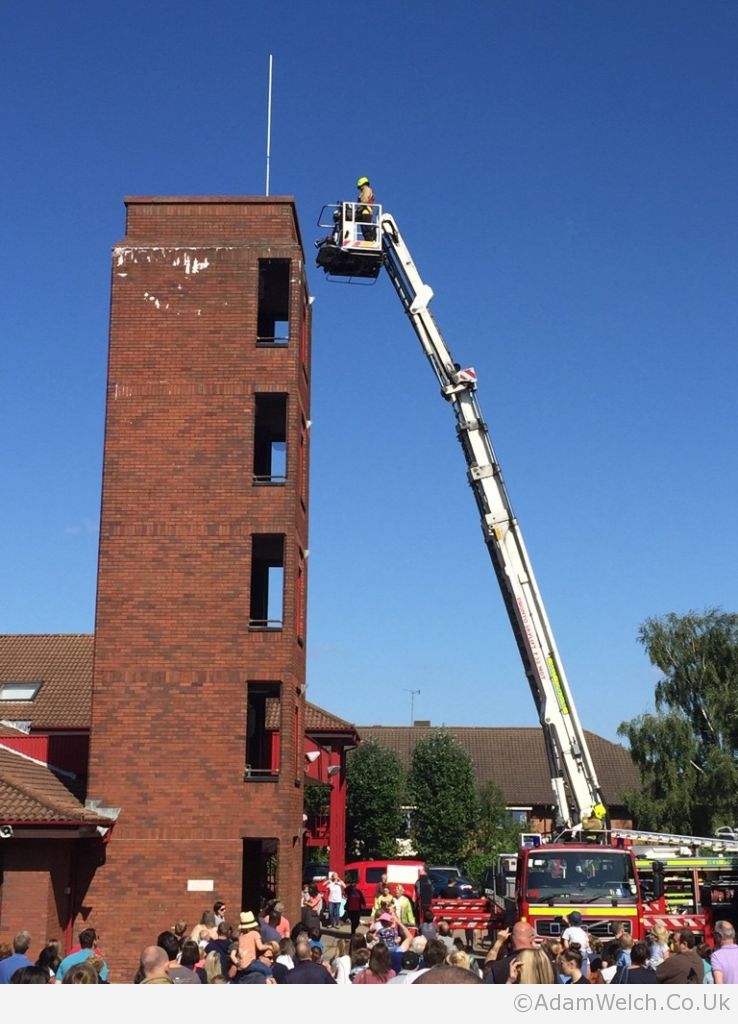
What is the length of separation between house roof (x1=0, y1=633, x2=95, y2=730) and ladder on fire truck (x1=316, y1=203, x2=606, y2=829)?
1307 cm

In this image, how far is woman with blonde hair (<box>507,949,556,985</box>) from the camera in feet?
23.4

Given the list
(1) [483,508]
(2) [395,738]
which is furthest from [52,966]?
(2) [395,738]

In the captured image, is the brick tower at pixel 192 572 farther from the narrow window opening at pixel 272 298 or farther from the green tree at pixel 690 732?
the green tree at pixel 690 732

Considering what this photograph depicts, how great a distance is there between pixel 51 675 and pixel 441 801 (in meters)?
25.2

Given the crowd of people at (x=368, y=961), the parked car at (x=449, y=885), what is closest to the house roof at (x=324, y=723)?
the parked car at (x=449, y=885)

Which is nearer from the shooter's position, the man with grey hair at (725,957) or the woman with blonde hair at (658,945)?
the man with grey hair at (725,957)

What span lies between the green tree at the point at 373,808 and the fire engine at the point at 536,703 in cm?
3107

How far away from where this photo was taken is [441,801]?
185 feet

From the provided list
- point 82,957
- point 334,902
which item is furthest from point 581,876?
point 334,902

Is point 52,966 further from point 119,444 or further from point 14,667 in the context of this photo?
point 14,667

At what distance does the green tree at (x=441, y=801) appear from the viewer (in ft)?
183

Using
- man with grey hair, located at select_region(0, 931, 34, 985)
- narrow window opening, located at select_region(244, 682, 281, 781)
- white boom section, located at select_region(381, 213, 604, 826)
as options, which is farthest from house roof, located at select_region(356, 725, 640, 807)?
man with grey hair, located at select_region(0, 931, 34, 985)

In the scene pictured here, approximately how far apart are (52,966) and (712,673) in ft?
145

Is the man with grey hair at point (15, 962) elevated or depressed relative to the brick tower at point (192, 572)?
depressed
